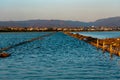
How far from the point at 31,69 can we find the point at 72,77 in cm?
687

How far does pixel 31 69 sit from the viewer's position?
1443 inches

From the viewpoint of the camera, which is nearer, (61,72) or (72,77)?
(72,77)

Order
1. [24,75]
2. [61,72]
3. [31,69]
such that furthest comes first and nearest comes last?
[31,69] → [61,72] → [24,75]

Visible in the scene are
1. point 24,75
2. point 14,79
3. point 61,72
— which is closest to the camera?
point 14,79

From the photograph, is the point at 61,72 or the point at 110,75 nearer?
the point at 110,75

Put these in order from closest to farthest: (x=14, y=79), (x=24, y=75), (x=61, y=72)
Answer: (x=14, y=79), (x=24, y=75), (x=61, y=72)

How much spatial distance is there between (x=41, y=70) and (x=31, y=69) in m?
1.32

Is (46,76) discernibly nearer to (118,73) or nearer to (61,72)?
(61,72)

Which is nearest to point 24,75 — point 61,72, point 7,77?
point 7,77

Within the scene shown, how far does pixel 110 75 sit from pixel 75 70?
4606mm

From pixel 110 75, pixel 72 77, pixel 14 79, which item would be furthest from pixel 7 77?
pixel 110 75

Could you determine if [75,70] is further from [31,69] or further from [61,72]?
[31,69]

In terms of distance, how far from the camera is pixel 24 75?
32.1 metres

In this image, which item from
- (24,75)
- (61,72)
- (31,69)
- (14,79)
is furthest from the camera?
(31,69)
